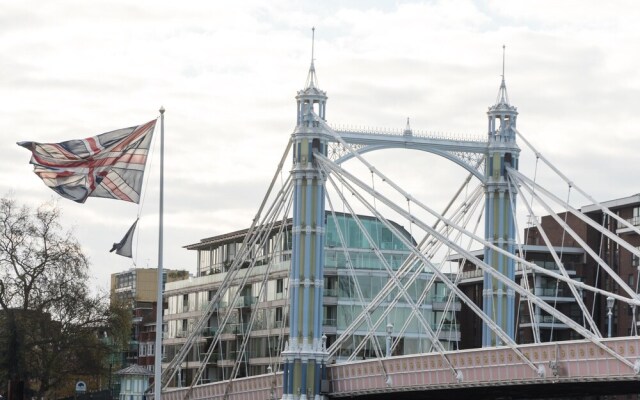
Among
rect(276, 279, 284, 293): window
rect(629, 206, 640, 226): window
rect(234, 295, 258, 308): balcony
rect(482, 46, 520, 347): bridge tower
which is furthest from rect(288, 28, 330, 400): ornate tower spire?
rect(629, 206, 640, 226): window

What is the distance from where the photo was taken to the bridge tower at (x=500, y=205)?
89.3 meters

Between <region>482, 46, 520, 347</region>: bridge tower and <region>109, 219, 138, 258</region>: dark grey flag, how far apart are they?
111ft

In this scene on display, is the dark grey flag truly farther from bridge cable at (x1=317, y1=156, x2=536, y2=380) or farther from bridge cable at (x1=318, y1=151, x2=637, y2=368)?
bridge cable at (x1=317, y1=156, x2=536, y2=380)

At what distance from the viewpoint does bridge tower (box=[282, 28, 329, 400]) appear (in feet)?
283

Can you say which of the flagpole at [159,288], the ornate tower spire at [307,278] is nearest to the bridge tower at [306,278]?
the ornate tower spire at [307,278]

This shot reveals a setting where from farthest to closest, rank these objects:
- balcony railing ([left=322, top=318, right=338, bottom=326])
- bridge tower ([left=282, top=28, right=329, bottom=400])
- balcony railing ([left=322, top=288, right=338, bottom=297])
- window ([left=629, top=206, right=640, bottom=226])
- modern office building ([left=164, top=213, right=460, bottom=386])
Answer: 1. window ([left=629, top=206, right=640, bottom=226])
2. balcony railing ([left=322, top=288, right=338, bottom=297])
3. modern office building ([left=164, top=213, right=460, bottom=386])
4. balcony railing ([left=322, top=318, right=338, bottom=326])
5. bridge tower ([left=282, top=28, right=329, bottom=400])

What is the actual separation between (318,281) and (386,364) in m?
6.08

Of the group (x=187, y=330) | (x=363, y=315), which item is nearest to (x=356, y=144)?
(x=363, y=315)

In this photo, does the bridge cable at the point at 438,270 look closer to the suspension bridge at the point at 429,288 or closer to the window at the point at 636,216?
the suspension bridge at the point at 429,288

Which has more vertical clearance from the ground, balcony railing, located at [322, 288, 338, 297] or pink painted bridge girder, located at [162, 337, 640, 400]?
balcony railing, located at [322, 288, 338, 297]

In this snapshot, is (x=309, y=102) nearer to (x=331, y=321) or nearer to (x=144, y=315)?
(x=331, y=321)

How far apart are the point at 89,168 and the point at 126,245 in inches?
143

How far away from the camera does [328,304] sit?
125312 millimetres

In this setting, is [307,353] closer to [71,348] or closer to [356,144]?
[356,144]
